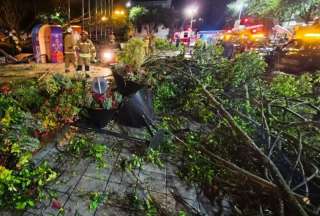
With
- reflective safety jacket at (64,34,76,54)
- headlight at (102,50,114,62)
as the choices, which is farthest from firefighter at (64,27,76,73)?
headlight at (102,50,114,62)

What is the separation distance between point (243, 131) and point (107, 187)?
9.17ft

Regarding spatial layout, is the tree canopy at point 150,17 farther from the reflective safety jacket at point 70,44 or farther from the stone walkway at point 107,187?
the stone walkway at point 107,187

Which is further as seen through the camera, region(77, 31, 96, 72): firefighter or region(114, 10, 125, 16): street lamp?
region(114, 10, 125, 16): street lamp

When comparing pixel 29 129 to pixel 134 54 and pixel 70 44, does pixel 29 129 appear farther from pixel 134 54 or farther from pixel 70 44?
pixel 70 44

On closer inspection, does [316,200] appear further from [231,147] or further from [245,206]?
[231,147]

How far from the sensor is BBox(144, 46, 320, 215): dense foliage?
355 cm

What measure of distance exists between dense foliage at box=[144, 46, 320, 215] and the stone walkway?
0.43 metres

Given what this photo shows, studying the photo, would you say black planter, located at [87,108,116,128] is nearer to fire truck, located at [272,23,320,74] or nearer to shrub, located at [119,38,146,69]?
shrub, located at [119,38,146,69]

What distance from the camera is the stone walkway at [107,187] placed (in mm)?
3154

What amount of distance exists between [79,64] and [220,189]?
9.64 metres

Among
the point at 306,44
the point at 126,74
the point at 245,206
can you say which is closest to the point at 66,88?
the point at 126,74

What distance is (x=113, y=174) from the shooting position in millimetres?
3963

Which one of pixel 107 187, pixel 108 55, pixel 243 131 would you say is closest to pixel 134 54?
pixel 243 131

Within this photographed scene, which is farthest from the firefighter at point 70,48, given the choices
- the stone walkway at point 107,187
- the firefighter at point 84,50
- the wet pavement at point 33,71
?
the stone walkway at point 107,187
